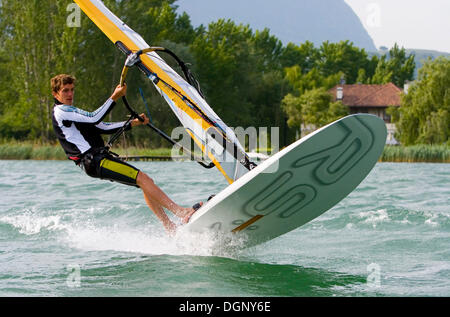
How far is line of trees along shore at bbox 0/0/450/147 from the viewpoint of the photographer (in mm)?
29891

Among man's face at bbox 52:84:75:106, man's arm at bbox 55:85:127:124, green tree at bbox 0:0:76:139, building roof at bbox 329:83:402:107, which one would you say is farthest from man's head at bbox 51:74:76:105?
building roof at bbox 329:83:402:107

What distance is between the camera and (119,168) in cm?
542

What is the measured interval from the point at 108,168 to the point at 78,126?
1.43ft

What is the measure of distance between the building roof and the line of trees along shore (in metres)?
7.91

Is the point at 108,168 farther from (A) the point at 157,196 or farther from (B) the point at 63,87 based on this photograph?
(B) the point at 63,87

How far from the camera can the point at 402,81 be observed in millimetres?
71875

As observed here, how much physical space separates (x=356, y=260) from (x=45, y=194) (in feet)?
24.3

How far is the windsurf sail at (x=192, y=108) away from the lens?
5.87 meters

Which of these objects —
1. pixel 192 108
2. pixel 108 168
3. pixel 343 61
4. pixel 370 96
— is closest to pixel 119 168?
pixel 108 168

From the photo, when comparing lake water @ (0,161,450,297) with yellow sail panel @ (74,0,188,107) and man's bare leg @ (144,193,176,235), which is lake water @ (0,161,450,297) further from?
yellow sail panel @ (74,0,188,107)

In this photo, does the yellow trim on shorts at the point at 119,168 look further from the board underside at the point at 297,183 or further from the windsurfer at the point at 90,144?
the board underside at the point at 297,183

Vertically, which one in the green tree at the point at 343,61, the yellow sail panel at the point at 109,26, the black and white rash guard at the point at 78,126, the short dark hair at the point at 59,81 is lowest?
the black and white rash guard at the point at 78,126

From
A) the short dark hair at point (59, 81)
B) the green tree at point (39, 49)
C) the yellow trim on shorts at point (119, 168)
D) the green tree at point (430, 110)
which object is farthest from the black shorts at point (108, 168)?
the green tree at point (39, 49)

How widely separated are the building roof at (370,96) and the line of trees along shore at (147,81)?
7913 mm
